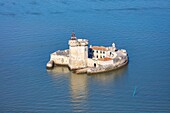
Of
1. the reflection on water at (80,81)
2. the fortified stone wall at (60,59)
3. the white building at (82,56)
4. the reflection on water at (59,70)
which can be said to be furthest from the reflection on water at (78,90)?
the fortified stone wall at (60,59)

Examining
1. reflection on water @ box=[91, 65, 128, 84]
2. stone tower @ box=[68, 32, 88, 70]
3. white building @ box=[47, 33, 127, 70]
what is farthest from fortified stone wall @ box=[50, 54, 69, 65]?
reflection on water @ box=[91, 65, 128, 84]

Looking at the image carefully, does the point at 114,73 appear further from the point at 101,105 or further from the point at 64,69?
the point at 101,105

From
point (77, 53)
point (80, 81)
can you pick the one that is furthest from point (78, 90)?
point (77, 53)

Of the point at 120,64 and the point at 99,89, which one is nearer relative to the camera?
the point at 99,89

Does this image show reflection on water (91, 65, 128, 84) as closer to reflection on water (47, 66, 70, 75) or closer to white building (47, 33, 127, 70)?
white building (47, 33, 127, 70)

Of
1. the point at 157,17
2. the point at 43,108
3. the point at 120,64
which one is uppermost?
the point at 157,17

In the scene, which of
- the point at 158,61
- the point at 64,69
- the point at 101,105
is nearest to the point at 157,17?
the point at 158,61
